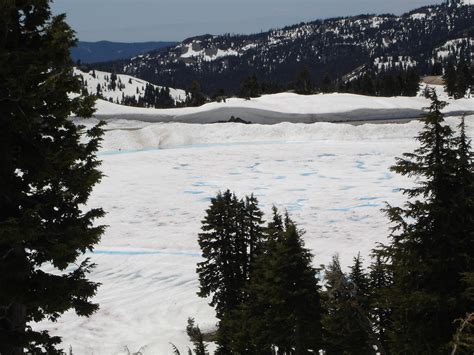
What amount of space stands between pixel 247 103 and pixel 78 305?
257ft

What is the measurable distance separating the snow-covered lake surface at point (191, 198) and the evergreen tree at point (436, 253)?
3911mm

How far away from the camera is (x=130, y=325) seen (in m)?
19.6

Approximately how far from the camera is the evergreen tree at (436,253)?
8758 mm

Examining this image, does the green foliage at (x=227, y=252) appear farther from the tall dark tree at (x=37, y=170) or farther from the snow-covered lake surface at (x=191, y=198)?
the tall dark tree at (x=37, y=170)

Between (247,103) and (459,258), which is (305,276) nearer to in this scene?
(459,258)

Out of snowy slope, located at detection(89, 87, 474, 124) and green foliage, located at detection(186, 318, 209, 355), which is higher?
snowy slope, located at detection(89, 87, 474, 124)

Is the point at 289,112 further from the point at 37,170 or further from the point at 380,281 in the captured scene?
the point at 37,170

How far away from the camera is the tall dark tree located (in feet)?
22.2

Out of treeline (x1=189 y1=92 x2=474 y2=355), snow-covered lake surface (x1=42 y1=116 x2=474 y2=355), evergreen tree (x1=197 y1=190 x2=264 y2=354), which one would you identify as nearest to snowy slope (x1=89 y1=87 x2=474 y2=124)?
snow-covered lake surface (x1=42 y1=116 x2=474 y2=355)

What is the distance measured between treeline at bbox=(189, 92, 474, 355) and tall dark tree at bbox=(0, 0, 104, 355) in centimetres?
384

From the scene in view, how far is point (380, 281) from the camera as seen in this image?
13977 mm

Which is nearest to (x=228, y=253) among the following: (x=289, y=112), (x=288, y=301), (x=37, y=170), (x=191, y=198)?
(x=288, y=301)

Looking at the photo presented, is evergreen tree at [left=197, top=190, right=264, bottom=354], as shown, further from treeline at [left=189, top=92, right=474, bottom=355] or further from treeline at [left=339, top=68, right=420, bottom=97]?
treeline at [left=339, top=68, right=420, bottom=97]

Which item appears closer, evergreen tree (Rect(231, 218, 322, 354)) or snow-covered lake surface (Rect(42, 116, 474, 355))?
evergreen tree (Rect(231, 218, 322, 354))
